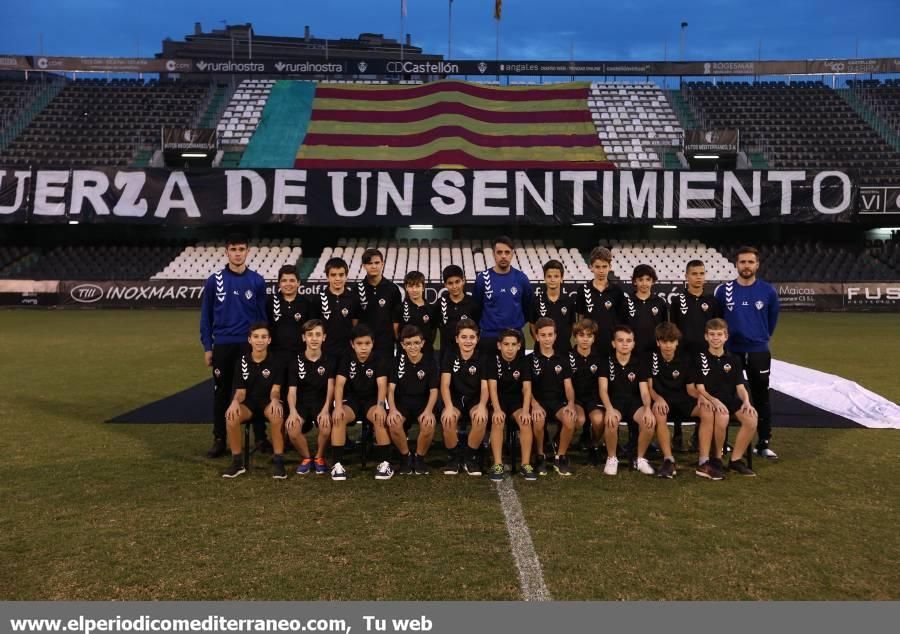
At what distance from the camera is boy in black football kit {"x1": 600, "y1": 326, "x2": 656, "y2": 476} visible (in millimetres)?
5582

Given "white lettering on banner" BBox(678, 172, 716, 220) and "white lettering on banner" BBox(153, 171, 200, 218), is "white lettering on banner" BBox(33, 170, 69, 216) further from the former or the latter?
"white lettering on banner" BBox(678, 172, 716, 220)

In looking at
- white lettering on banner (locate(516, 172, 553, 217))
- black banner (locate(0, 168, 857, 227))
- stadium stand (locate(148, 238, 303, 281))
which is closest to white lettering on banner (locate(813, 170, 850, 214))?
black banner (locate(0, 168, 857, 227))

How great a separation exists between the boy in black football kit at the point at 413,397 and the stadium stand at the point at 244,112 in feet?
91.8

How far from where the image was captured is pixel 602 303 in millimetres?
6422

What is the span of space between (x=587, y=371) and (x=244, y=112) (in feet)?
105

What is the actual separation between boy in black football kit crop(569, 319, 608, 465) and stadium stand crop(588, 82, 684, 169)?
2428 cm

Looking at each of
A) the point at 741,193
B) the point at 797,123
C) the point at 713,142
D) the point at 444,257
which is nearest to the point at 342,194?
the point at 444,257

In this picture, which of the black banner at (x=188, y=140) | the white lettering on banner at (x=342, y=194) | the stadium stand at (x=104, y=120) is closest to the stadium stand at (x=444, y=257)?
the white lettering on banner at (x=342, y=194)

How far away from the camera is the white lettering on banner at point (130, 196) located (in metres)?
23.7

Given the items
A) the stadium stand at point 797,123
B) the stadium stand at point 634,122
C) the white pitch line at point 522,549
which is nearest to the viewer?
the white pitch line at point 522,549

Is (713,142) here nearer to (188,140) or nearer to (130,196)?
(188,140)

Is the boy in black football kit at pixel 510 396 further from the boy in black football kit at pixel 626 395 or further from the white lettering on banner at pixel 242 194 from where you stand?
the white lettering on banner at pixel 242 194

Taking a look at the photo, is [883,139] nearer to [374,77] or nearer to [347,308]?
[374,77]
